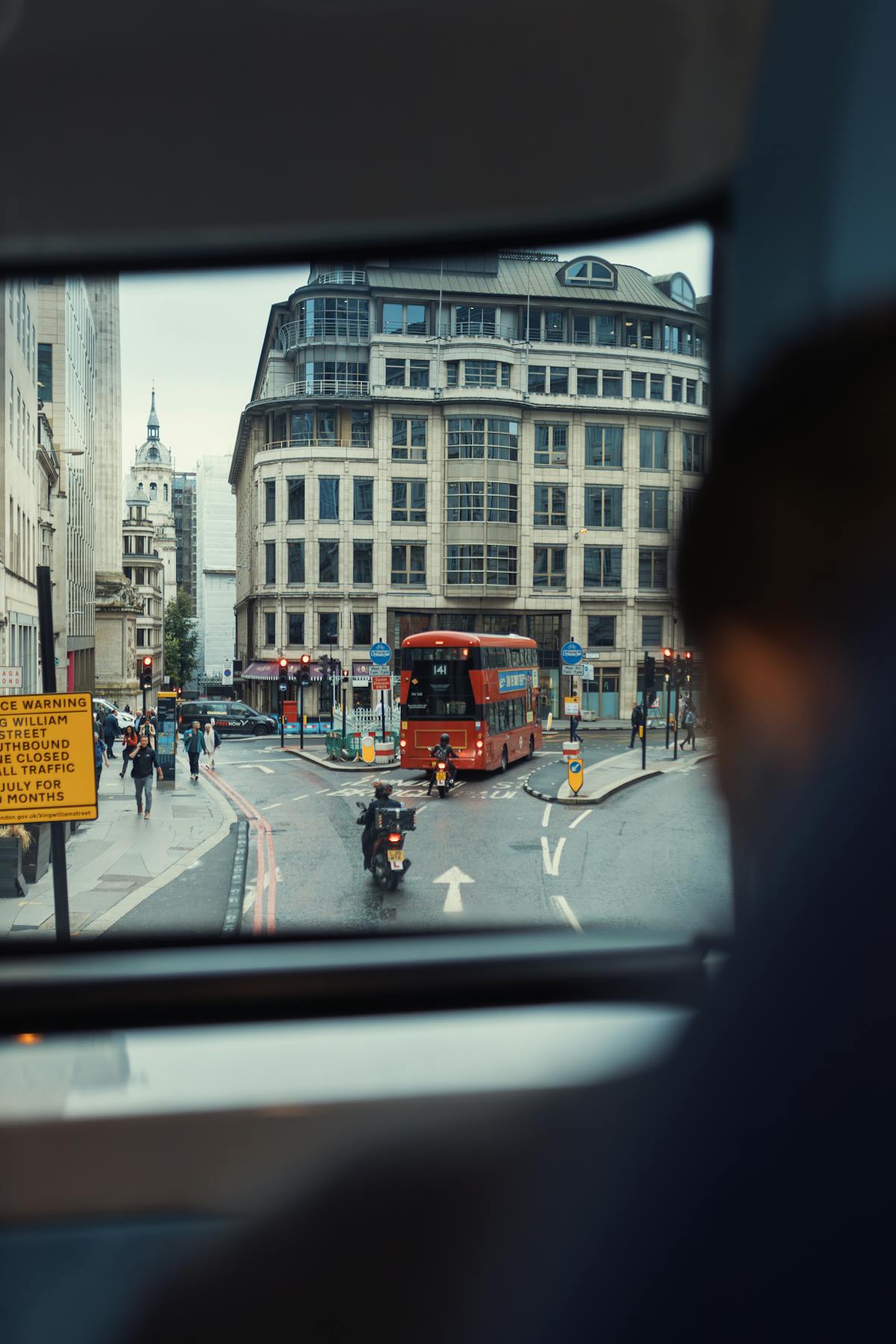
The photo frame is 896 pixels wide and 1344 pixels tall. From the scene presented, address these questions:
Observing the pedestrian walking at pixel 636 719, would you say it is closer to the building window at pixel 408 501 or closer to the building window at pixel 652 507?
the building window at pixel 652 507

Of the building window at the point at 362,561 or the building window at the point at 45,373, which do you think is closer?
the building window at the point at 45,373

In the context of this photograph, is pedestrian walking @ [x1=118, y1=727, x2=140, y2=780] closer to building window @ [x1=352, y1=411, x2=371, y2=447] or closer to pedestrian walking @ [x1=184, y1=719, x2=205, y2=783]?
pedestrian walking @ [x1=184, y1=719, x2=205, y2=783]

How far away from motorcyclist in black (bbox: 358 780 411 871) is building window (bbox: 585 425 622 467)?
1358mm

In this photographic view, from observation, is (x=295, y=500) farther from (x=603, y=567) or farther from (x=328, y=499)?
(x=603, y=567)

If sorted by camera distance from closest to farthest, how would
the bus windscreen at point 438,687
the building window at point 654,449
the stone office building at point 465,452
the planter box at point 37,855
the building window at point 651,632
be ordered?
the planter box at point 37,855, the building window at point 651,632, the building window at point 654,449, the stone office building at point 465,452, the bus windscreen at point 438,687

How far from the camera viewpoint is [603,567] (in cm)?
337

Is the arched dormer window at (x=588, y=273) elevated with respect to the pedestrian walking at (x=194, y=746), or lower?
elevated

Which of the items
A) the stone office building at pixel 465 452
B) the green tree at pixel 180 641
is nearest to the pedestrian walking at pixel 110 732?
the green tree at pixel 180 641

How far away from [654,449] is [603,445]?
1.06 feet

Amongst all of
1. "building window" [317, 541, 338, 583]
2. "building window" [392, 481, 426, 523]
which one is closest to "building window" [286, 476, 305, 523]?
"building window" [317, 541, 338, 583]

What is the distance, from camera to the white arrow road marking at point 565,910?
310 centimetres

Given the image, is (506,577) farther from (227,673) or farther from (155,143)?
(155,143)

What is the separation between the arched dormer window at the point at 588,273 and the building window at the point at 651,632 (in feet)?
3.83

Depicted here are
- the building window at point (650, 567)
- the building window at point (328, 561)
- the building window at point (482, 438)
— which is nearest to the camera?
the building window at point (650, 567)
